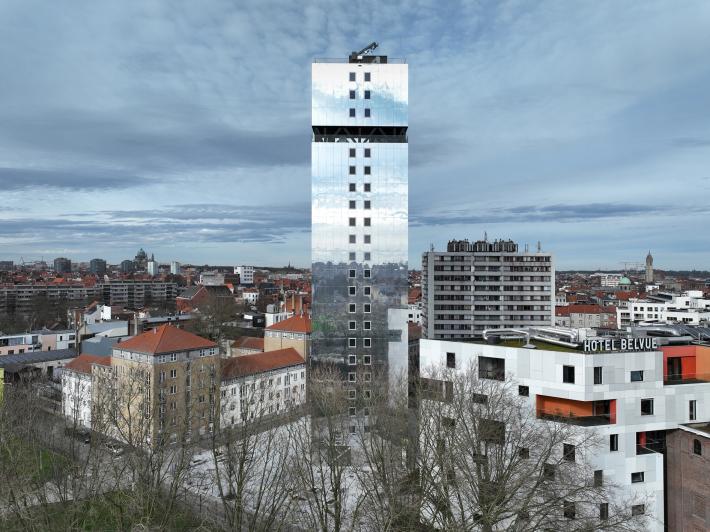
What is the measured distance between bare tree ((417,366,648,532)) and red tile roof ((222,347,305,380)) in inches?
1233

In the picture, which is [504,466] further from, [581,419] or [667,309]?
[667,309]

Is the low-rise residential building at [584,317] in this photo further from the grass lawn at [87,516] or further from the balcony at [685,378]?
the grass lawn at [87,516]

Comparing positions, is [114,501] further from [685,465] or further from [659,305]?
[659,305]

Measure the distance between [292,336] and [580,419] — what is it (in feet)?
149

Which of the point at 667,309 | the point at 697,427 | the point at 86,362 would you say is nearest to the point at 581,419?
the point at 697,427

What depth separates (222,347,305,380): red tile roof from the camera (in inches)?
2234

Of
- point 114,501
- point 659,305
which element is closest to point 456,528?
point 114,501

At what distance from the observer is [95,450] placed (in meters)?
24.8

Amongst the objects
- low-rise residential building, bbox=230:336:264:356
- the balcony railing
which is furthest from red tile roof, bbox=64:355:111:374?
the balcony railing

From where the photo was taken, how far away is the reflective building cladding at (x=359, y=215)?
2108 inches

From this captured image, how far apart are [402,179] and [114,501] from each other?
40483 mm

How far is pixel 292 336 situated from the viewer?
225ft

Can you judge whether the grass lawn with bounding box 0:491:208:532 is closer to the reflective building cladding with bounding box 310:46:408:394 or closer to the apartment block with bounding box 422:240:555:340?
the reflective building cladding with bounding box 310:46:408:394

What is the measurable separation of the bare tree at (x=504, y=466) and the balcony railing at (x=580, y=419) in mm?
360
